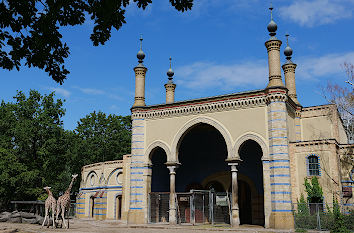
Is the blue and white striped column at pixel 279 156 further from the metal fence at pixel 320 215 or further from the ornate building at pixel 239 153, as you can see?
the metal fence at pixel 320 215

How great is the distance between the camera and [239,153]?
23281mm

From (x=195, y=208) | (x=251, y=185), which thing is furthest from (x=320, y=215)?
(x=195, y=208)

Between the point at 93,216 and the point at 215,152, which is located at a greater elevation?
the point at 215,152

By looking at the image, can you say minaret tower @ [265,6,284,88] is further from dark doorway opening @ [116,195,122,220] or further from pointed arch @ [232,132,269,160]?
dark doorway opening @ [116,195,122,220]

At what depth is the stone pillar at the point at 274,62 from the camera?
20.9 m

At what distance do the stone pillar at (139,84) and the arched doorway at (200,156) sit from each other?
4.41 metres

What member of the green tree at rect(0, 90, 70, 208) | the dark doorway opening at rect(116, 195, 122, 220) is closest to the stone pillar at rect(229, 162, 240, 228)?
the dark doorway opening at rect(116, 195, 122, 220)

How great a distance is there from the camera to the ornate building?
20.2 meters

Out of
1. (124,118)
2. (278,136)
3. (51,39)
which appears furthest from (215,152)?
(124,118)

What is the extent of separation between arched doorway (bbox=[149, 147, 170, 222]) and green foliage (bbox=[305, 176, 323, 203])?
8675mm

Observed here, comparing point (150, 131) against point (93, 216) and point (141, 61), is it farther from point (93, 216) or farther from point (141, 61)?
point (93, 216)

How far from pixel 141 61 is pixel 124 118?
25.2 metres

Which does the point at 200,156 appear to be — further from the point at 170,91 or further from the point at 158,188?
the point at 170,91

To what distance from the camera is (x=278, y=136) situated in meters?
20.2
